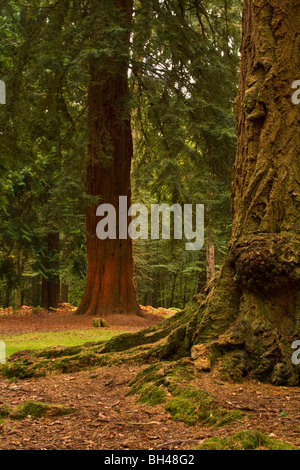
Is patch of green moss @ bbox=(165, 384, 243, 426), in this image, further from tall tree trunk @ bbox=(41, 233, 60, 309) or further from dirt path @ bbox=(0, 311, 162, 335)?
tall tree trunk @ bbox=(41, 233, 60, 309)

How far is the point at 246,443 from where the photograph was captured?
2.78m

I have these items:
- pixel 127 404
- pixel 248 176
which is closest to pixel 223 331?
pixel 127 404

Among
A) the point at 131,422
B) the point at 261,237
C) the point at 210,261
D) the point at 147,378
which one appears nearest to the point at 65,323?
the point at 147,378

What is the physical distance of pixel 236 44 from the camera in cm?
1266

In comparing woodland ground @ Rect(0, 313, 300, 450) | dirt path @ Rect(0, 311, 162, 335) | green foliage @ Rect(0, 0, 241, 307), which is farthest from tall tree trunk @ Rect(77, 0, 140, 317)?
woodland ground @ Rect(0, 313, 300, 450)

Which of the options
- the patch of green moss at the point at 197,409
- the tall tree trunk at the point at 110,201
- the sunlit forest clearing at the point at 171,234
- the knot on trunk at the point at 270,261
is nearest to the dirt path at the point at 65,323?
the sunlit forest clearing at the point at 171,234

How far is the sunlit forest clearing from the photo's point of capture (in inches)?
137

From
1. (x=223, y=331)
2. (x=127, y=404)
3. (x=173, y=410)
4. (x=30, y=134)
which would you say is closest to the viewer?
(x=173, y=410)

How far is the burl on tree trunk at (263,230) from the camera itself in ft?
13.6

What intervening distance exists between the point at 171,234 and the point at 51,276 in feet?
25.5

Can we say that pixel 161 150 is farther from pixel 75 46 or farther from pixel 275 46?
pixel 275 46

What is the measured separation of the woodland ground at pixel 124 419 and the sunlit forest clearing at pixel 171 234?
2 centimetres

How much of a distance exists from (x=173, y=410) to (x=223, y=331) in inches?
46.3

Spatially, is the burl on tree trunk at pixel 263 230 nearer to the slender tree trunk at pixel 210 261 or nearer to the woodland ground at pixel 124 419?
the woodland ground at pixel 124 419
